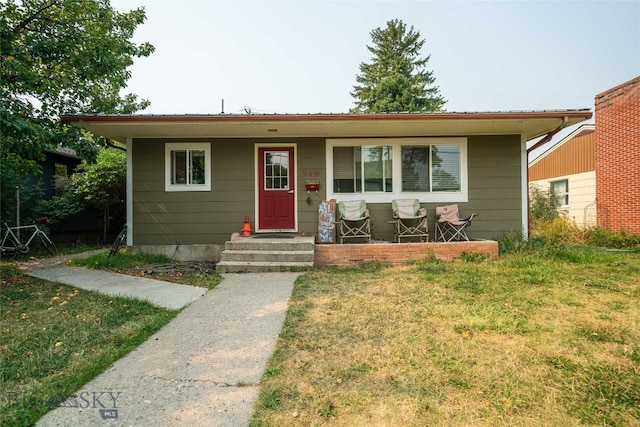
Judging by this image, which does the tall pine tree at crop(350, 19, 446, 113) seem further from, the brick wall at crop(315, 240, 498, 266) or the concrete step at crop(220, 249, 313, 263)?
the concrete step at crop(220, 249, 313, 263)

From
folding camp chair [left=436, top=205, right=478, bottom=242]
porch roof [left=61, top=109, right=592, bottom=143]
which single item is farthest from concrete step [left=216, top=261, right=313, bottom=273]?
folding camp chair [left=436, top=205, right=478, bottom=242]

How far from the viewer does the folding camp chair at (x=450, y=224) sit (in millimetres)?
6545

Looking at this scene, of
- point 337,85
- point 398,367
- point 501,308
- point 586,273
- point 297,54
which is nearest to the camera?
point 398,367

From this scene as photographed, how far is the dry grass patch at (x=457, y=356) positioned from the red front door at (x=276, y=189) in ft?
9.12

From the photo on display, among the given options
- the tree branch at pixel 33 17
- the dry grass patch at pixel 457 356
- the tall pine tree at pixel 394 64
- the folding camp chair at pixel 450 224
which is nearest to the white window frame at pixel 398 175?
the folding camp chair at pixel 450 224

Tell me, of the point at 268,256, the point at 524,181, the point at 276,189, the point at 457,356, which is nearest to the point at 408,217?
the point at 524,181

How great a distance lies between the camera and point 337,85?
28062mm

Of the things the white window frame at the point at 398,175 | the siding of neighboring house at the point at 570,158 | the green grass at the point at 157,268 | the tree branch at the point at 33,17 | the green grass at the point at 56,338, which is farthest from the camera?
the siding of neighboring house at the point at 570,158

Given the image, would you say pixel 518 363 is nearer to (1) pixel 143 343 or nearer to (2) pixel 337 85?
(1) pixel 143 343

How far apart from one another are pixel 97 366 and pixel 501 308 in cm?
353

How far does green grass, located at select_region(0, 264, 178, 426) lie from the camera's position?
1.86 metres

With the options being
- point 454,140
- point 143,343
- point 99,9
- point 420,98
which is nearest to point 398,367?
point 143,343

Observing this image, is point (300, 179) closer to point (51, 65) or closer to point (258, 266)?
point (258, 266)

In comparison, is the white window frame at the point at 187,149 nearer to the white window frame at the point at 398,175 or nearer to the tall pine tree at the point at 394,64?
the white window frame at the point at 398,175
